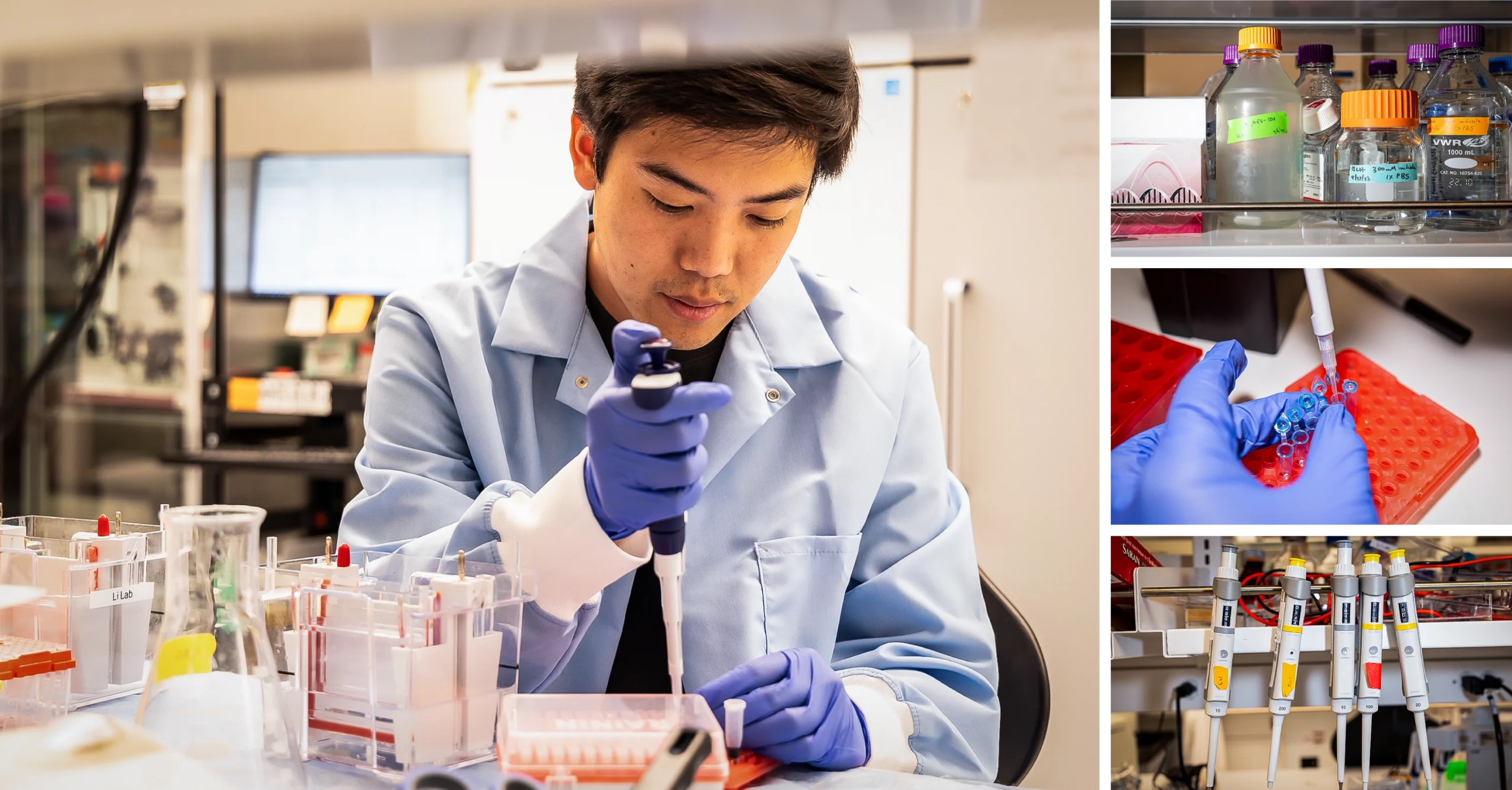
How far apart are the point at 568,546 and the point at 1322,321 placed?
143cm

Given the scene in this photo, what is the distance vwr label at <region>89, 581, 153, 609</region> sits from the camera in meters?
0.93

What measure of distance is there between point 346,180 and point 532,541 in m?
2.63

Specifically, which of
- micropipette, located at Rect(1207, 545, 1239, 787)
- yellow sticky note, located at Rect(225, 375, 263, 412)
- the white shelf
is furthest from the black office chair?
yellow sticky note, located at Rect(225, 375, 263, 412)

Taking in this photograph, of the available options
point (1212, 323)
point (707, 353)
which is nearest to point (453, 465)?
point (707, 353)

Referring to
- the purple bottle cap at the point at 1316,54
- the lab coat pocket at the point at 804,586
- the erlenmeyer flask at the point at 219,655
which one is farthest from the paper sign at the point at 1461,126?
the erlenmeyer flask at the point at 219,655

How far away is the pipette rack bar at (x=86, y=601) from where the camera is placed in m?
0.92

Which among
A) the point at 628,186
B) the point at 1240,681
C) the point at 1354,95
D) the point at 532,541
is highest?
the point at 1354,95

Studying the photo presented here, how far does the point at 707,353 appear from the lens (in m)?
1.39

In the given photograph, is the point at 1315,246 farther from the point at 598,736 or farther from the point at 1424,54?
the point at 598,736

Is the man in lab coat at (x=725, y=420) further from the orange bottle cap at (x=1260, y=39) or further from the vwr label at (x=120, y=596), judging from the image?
the orange bottle cap at (x=1260, y=39)

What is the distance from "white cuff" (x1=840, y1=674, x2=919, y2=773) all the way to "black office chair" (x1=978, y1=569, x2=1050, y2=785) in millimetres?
433

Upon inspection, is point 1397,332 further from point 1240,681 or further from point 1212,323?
point 1240,681

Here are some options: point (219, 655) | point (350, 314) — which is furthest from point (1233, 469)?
point (350, 314)

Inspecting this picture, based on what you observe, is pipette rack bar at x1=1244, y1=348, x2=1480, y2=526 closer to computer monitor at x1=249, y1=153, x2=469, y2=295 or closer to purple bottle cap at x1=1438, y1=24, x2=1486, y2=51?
purple bottle cap at x1=1438, y1=24, x2=1486, y2=51
